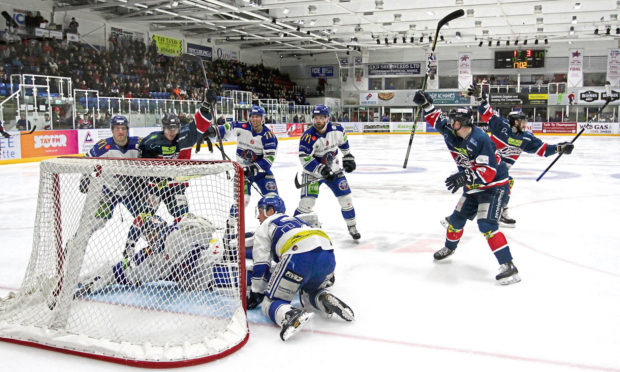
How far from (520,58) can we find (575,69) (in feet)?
9.25

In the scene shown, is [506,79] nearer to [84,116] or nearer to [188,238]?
[84,116]

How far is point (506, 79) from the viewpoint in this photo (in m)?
29.8

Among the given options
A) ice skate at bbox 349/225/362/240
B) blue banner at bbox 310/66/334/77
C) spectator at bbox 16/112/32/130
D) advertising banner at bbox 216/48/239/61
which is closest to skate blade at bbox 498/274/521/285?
ice skate at bbox 349/225/362/240

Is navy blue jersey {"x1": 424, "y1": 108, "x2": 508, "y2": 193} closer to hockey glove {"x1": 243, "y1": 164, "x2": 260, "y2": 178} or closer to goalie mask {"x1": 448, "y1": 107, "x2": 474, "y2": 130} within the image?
goalie mask {"x1": 448, "y1": 107, "x2": 474, "y2": 130}

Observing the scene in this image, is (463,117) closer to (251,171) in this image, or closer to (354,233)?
(354,233)

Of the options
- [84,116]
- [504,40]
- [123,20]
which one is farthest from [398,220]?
[504,40]

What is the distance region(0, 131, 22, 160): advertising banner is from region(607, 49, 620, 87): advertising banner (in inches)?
1078

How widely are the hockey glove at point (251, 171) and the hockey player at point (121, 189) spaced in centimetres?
120

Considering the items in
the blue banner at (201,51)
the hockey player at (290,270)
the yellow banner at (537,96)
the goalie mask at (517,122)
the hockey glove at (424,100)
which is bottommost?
the hockey player at (290,270)

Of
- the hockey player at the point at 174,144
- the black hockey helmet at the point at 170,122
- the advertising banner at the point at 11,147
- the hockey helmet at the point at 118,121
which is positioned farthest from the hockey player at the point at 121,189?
the advertising banner at the point at 11,147

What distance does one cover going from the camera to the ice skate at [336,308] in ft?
9.41

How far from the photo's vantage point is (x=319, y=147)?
191 inches

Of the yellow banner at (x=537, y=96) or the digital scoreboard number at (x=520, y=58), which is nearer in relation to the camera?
the yellow banner at (x=537, y=96)

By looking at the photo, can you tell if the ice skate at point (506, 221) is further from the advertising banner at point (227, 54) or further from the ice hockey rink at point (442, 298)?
the advertising banner at point (227, 54)
